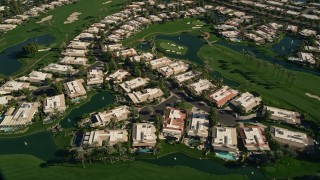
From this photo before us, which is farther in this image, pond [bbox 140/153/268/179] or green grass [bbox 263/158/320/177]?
pond [bbox 140/153/268/179]

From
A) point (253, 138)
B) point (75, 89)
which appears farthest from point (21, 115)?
point (253, 138)

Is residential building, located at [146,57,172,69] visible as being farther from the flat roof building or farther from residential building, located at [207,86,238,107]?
the flat roof building

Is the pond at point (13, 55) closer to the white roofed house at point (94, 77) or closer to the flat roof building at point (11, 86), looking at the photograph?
the flat roof building at point (11, 86)

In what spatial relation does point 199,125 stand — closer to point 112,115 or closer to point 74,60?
point 112,115

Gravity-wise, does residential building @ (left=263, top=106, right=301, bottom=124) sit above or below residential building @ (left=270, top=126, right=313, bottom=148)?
above

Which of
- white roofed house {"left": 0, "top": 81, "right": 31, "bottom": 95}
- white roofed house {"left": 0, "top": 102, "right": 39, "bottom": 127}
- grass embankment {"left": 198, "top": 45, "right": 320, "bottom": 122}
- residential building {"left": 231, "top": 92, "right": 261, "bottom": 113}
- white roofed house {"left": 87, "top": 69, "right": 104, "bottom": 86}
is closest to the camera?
white roofed house {"left": 0, "top": 102, "right": 39, "bottom": 127}

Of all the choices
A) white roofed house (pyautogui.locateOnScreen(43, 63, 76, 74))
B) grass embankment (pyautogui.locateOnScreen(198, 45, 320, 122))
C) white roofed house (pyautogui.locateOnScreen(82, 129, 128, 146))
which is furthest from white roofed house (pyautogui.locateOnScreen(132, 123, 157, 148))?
white roofed house (pyautogui.locateOnScreen(43, 63, 76, 74))

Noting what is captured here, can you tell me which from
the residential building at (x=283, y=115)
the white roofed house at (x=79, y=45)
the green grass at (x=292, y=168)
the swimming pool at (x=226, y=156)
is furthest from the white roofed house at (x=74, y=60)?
the green grass at (x=292, y=168)
